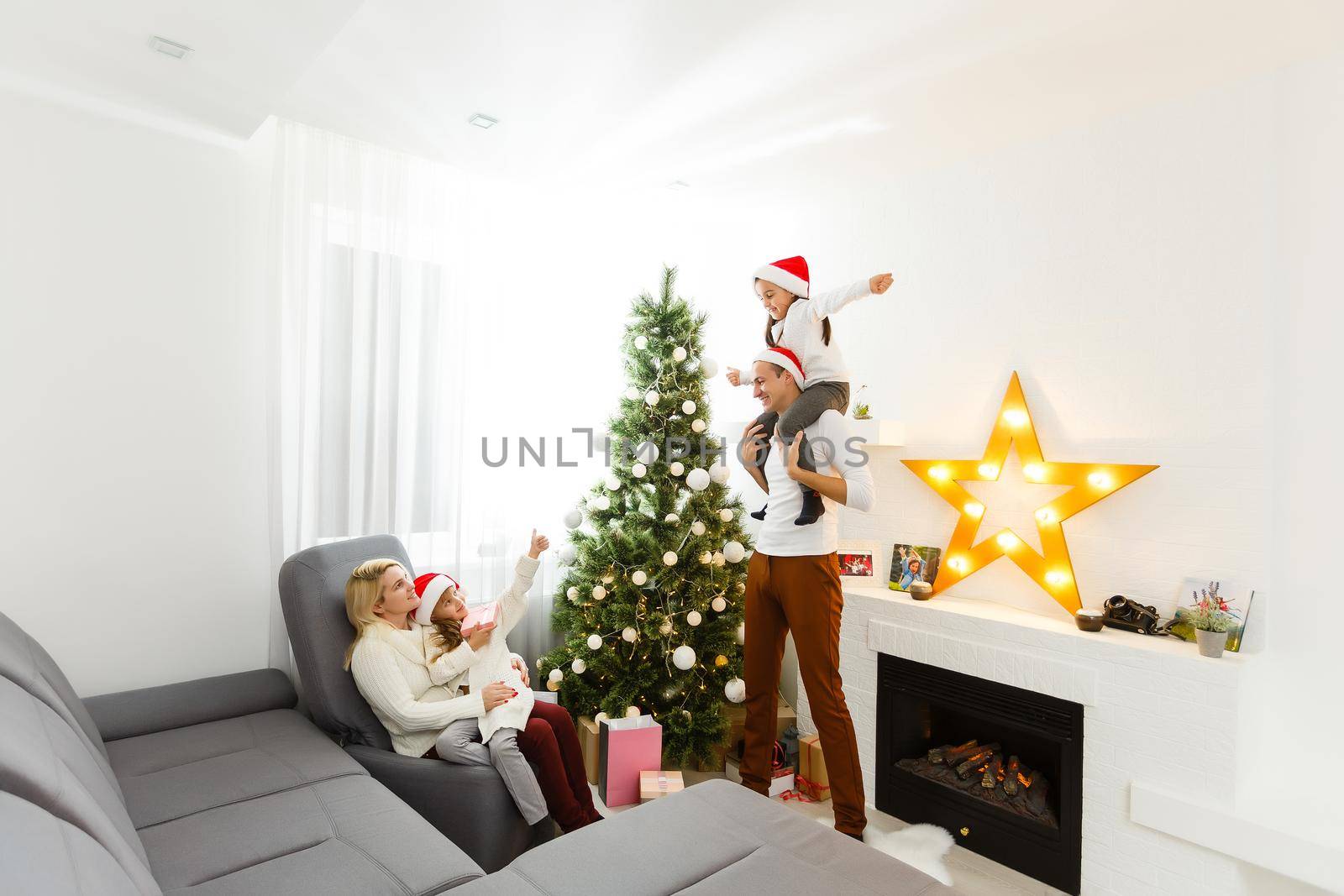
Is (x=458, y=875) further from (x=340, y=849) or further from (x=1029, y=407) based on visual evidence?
(x=1029, y=407)

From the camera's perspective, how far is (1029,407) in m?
2.84

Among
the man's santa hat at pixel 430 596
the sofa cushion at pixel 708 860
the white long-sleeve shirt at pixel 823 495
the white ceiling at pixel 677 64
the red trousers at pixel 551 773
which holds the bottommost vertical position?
the red trousers at pixel 551 773

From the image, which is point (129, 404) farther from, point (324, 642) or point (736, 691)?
point (736, 691)

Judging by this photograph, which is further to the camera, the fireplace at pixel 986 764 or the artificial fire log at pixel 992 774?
the artificial fire log at pixel 992 774

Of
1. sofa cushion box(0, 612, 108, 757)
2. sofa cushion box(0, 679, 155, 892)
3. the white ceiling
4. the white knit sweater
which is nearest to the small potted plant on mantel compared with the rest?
the white ceiling

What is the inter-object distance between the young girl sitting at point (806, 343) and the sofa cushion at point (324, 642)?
5.27 ft

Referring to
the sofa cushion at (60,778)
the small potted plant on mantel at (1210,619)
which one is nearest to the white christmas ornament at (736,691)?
the small potted plant on mantel at (1210,619)

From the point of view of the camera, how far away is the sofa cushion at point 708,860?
1.49 meters

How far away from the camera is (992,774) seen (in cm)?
275

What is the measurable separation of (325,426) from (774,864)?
2427mm

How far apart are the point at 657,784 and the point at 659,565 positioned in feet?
2.79

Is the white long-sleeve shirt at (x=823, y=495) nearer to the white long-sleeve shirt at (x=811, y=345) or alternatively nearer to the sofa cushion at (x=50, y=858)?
the white long-sleeve shirt at (x=811, y=345)

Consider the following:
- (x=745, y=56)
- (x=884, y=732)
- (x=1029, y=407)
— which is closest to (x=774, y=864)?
(x=884, y=732)

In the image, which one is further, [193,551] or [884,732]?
[884,732]
